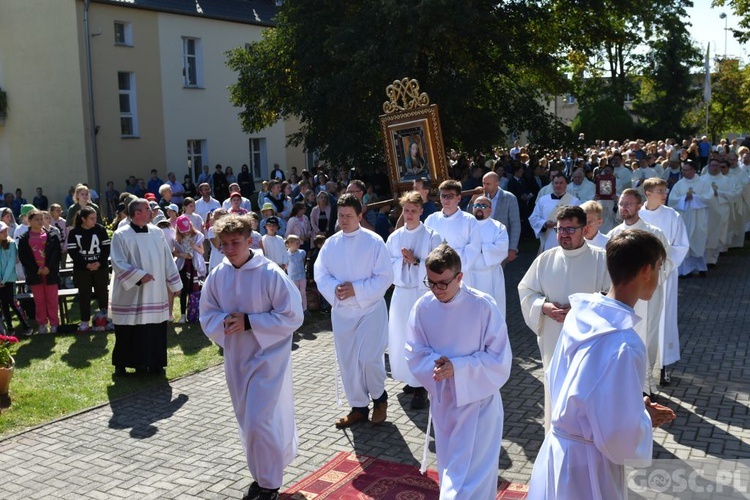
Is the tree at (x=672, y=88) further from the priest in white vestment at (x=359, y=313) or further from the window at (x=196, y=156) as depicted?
the priest in white vestment at (x=359, y=313)

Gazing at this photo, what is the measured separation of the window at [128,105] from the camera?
2891 centimetres

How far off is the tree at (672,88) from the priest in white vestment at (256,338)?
4244cm

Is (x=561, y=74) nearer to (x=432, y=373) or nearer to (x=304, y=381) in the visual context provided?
(x=304, y=381)

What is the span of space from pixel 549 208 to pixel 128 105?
2159 centimetres

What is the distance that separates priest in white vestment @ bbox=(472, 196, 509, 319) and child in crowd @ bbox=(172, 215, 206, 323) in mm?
5243

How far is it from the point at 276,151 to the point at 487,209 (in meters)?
27.0

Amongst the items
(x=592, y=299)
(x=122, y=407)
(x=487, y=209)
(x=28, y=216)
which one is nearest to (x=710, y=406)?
(x=487, y=209)

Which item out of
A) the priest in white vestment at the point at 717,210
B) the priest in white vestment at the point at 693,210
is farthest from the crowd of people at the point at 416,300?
the priest in white vestment at the point at 717,210

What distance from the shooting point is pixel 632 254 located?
331 centimetres

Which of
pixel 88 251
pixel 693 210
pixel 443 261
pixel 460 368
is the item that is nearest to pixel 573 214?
pixel 443 261

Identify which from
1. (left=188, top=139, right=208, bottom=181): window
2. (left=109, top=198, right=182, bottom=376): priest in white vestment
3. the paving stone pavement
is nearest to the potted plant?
the paving stone pavement

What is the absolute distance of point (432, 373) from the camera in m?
5.02

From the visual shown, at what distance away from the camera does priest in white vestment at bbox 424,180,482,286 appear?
890 centimetres

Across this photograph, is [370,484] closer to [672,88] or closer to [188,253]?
[188,253]
